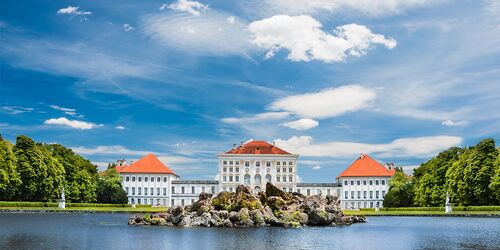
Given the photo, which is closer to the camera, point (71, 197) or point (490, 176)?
point (490, 176)

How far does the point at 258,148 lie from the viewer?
131 meters

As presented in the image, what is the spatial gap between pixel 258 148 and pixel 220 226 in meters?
86.0

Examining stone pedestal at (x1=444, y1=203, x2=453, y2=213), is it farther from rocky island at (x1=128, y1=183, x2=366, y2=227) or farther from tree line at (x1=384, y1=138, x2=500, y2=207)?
rocky island at (x1=128, y1=183, x2=366, y2=227)

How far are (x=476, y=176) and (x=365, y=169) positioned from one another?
199 feet

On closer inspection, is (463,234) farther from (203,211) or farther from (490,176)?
(490,176)

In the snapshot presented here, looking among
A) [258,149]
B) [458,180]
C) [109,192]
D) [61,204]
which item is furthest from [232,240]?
[258,149]

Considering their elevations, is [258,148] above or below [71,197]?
above

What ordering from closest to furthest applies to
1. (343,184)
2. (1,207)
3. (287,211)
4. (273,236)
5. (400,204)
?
(273,236)
(287,211)
(1,207)
(400,204)
(343,184)

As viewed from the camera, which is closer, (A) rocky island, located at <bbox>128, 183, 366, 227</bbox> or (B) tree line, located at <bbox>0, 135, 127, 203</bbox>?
(A) rocky island, located at <bbox>128, 183, 366, 227</bbox>

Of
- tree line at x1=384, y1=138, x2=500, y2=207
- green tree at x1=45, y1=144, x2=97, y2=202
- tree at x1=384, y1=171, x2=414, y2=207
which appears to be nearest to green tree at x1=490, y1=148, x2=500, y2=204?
tree line at x1=384, y1=138, x2=500, y2=207

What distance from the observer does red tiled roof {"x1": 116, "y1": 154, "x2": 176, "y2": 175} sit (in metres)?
129

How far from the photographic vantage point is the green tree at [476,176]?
222 feet

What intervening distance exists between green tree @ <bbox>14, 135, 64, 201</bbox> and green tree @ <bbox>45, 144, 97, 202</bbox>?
20.1 ft

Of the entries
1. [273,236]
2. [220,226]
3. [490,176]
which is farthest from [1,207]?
[490,176]
